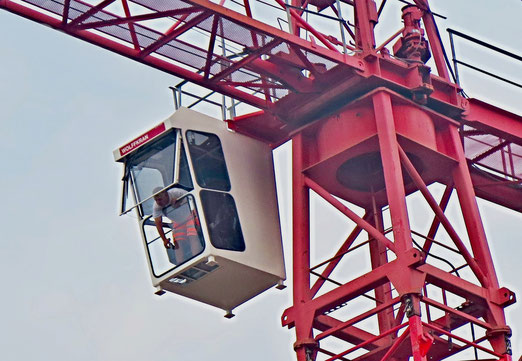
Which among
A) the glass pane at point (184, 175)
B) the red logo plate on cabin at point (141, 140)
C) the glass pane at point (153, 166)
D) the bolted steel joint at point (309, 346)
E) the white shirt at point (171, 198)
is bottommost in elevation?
the bolted steel joint at point (309, 346)

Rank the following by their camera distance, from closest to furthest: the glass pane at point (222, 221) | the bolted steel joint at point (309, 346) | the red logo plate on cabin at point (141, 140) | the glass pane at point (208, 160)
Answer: the bolted steel joint at point (309, 346) → the glass pane at point (222, 221) → the glass pane at point (208, 160) → the red logo plate on cabin at point (141, 140)

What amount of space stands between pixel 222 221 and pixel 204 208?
66cm

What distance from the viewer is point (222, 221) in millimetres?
38094

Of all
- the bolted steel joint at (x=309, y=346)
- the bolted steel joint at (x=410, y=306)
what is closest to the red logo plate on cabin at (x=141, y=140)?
the bolted steel joint at (x=309, y=346)

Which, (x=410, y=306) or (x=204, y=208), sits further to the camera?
(x=204, y=208)

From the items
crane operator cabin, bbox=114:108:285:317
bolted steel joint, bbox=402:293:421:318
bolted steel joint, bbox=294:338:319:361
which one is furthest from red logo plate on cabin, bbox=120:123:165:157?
bolted steel joint, bbox=402:293:421:318

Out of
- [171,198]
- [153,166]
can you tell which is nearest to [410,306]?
[171,198]

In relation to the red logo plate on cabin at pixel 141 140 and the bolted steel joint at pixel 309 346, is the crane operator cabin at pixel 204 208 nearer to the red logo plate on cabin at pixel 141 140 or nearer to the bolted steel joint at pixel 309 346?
the red logo plate on cabin at pixel 141 140

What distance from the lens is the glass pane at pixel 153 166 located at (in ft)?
125

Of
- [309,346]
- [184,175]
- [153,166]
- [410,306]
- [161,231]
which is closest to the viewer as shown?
[410,306]

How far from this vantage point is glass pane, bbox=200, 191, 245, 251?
3762cm

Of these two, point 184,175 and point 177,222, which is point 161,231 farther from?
point 184,175

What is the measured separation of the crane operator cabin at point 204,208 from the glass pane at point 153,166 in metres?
0.02

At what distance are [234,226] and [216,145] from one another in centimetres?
193
